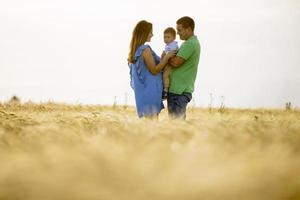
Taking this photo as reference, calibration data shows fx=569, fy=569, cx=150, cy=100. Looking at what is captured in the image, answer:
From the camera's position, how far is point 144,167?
1.39 metres

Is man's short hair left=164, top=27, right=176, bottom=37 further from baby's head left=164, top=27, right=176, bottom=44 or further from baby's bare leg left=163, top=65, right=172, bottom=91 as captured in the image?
baby's bare leg left=163, top=65, right=172, bottom=91

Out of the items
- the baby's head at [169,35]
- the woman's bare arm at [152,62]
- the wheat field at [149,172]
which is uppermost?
the baby's head at [169,35]

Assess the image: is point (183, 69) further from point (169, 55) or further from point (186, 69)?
point (169, 55)

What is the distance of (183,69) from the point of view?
19.9ft

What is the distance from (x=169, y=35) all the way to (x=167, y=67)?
339 millimetres

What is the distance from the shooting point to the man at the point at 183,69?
19.5ft

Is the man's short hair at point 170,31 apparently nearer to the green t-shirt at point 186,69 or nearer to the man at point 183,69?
the man at point 183,69

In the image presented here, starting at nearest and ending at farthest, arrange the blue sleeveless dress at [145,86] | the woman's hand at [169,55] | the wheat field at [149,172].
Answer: the wheat field at [149,172]
the woman's hand at [169,55]
the blue sleeveless dress at [145,86]

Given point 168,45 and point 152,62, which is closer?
point 152,62

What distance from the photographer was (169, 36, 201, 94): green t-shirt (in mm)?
5953

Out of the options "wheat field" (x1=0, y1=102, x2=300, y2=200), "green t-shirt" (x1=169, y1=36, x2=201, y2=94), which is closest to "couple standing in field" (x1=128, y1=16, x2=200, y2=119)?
"green t-shirt" (x1=169, y1=36, x2=201, y2=94)

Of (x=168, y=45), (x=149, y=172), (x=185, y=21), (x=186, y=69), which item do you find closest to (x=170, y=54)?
(x=168, y=45)

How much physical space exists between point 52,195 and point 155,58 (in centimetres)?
486

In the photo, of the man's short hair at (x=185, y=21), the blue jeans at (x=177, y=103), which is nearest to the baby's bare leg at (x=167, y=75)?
the blue jeans at (x=177, y=103)
